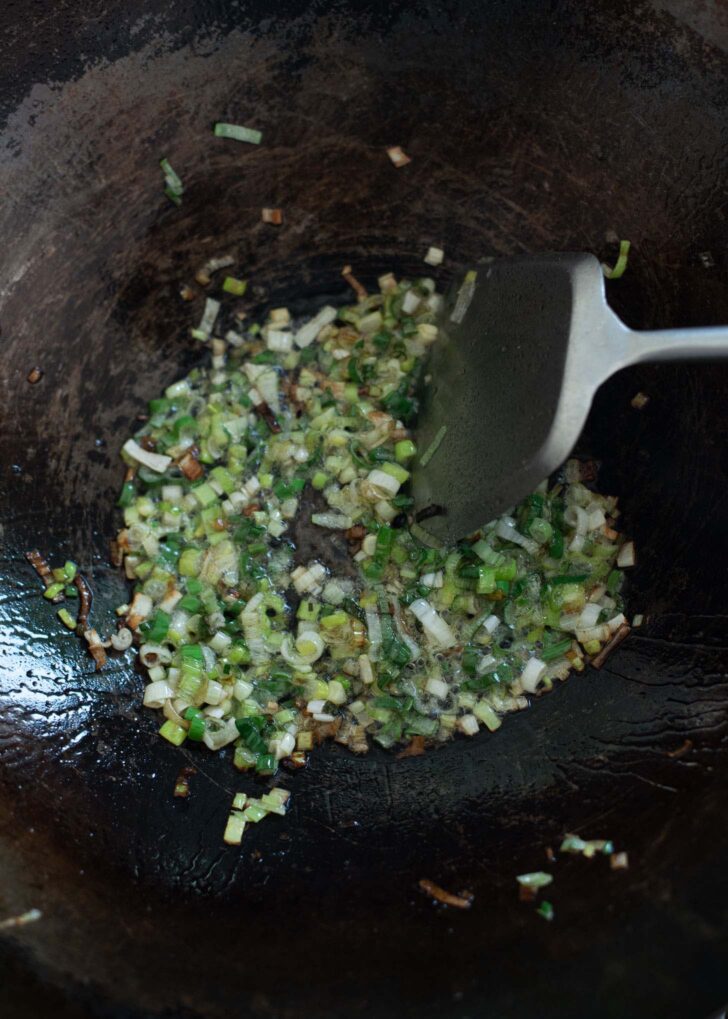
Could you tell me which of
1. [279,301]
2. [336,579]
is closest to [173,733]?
[336,579]

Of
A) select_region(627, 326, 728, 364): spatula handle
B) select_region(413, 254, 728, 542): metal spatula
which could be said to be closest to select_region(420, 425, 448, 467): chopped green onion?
select_region(413, 254, 728, 542): metal spatula

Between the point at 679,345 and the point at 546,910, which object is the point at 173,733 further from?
the point at 679,345

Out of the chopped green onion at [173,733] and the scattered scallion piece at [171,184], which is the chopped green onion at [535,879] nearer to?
the chopped green onion at [173,733]

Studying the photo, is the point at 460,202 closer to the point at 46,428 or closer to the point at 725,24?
the point at 725,24

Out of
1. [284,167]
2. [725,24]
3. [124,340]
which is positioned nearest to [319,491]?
[124,340]

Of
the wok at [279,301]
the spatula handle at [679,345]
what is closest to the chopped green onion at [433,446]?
the wok at [279,301]
